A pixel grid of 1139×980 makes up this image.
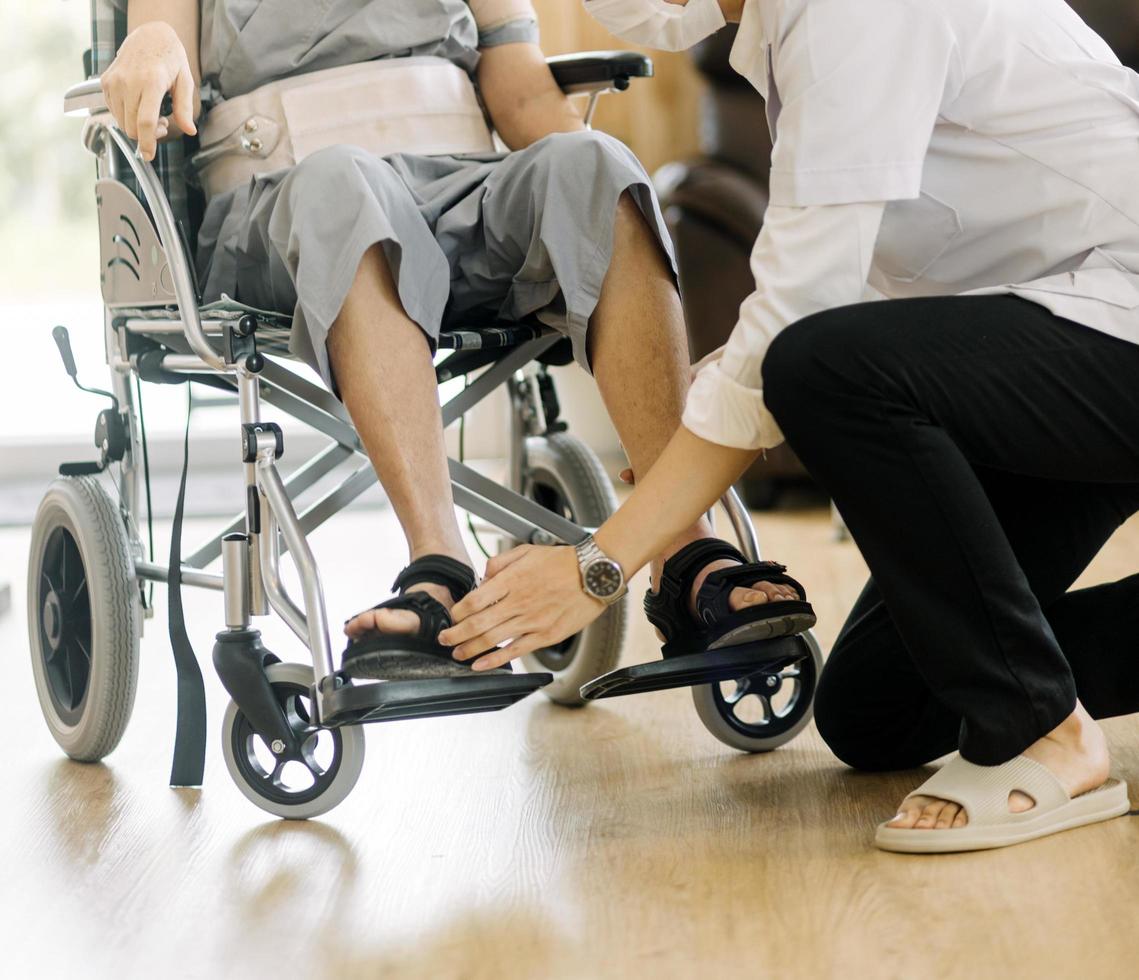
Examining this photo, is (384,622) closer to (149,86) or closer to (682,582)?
(682,582)

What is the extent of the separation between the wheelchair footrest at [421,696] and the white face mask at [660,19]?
54 centimetres

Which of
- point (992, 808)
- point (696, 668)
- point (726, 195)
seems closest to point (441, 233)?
point (696, 668)

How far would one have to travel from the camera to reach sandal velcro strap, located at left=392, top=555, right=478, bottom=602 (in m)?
1.14

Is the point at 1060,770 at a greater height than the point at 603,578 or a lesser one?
lesser

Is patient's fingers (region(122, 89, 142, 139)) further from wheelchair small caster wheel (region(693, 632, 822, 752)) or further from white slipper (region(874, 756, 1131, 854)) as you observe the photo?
white slipper (region(874, 756, 1131, 854))

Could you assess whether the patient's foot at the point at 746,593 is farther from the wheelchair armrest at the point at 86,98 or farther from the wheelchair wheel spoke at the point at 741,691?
the wheelchair armrest at the point at 86,98

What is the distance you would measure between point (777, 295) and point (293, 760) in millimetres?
584

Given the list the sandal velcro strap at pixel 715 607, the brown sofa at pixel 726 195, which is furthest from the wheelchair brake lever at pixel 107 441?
the brown sofa at pixel 726 195

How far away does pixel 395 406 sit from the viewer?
1196 mm

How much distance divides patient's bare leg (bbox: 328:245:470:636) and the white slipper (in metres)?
0.42

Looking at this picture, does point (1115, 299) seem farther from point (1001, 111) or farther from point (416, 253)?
point (416, 253)

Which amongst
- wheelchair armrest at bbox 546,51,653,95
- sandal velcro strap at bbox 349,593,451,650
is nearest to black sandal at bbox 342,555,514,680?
sandal velcro strap at bbox 349,593,451,650

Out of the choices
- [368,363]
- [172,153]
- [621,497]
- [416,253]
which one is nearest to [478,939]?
[368,363]

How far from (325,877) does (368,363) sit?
420 millimetres
